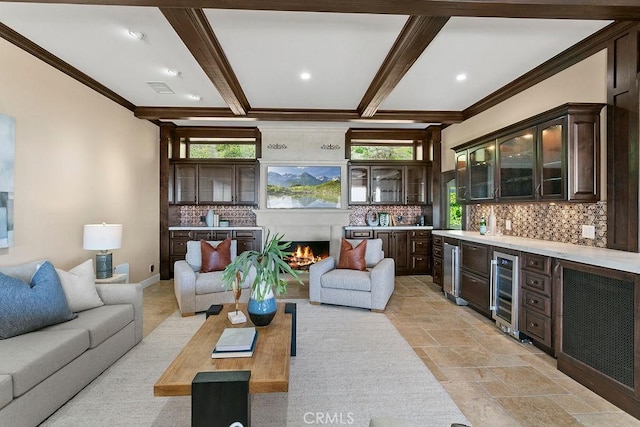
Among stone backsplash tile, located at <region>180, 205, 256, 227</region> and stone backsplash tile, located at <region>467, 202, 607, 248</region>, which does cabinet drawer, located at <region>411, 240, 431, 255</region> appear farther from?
stone backsplash tile, located at <region>180, 205, 256, 227</region>

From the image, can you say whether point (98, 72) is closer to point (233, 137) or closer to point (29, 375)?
point (233, 137)

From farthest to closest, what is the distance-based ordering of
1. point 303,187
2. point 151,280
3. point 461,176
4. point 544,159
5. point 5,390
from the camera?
point 303,187 < point 151,280 < point 461,176 < point 544,159 < point 5,390

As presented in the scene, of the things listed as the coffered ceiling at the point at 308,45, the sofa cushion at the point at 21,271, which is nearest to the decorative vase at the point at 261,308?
the sofa cushion at the point at 21,271

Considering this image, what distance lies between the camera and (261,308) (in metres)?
2.45

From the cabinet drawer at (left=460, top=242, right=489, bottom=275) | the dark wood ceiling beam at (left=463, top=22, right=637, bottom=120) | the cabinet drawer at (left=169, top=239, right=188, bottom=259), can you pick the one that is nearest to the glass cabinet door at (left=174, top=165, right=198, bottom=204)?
the cabinet drawer at (left=169, top=239, right=188, bottom=259)

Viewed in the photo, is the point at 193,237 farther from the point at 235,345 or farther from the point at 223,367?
the point at 223,367

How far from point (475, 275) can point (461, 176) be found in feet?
5.70

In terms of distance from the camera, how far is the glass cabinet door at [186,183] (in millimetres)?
6492

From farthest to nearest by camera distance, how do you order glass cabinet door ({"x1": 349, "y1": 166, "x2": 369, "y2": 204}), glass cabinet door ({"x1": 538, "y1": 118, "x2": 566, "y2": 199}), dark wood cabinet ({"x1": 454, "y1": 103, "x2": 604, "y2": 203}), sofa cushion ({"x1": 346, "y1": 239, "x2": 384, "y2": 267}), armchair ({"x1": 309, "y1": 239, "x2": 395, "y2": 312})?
glass cabinet door ({"x1": 349, "y1": 166, "x2": 369, "y2": 204})
sofa cushion ({"x1": 346, "y1": 239, "x2": 384, "y2": 267})
armchair ({"x1": 309, "y1": 239, "x2": 395, "y2": 312})
glass cabinet door ({"x1": 538, "y1": 118, "x2": 566, "y2": 199})
dark wood cabinet ({"x1": 454, "y1": 103, "x2": 604, "y2": 203})

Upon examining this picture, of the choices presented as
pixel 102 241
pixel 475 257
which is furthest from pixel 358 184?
pixel 102 241

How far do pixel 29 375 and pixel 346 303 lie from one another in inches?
128

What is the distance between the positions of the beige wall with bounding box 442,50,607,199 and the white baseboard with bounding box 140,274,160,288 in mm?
6052

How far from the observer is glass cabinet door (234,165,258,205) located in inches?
258

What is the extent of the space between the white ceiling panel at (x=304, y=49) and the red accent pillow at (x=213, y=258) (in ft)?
7.44
